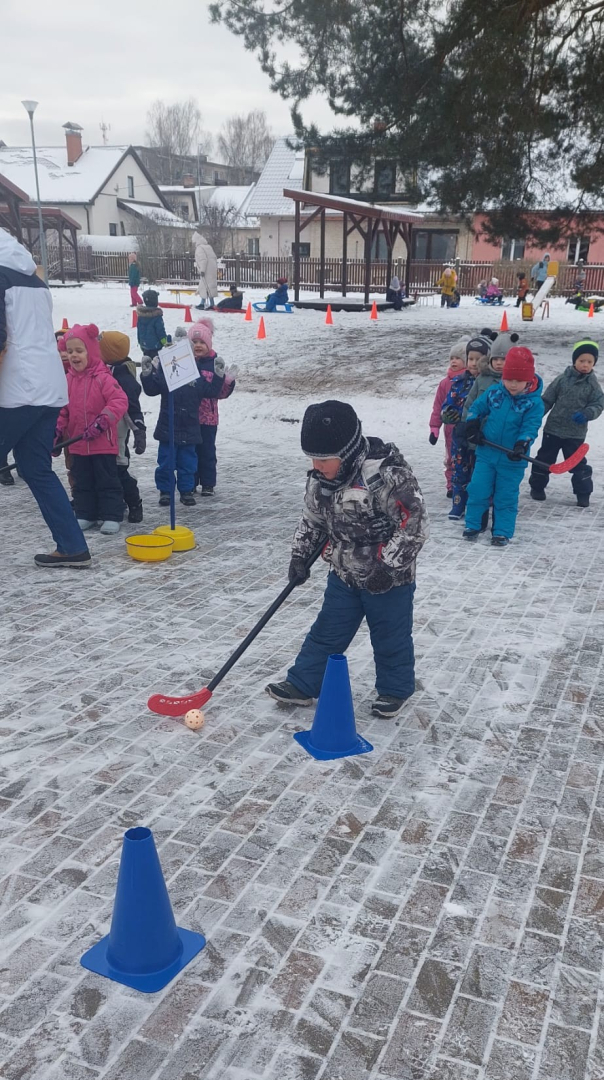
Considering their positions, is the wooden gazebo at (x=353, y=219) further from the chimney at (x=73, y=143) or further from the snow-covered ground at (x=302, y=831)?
the chimney at (x=73, y=143)

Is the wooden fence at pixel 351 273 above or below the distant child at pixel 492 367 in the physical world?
above

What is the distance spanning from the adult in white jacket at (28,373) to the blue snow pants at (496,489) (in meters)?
3.23

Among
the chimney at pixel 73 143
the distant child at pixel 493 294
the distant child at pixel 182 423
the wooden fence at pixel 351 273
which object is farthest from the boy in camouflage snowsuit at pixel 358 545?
the chimney at pixel 73 143

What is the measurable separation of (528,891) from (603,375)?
39.9ft

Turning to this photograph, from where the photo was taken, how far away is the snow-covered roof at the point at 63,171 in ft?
167

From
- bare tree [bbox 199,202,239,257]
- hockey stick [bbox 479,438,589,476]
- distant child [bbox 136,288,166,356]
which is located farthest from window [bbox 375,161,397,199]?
bare tree [bbox 199,202,239,257]

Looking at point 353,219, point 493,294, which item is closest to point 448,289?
point 493,294

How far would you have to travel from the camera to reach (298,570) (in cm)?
402

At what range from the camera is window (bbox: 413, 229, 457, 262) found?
1615 inches

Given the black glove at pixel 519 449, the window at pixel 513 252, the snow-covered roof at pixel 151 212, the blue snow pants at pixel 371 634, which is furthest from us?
the snow-covered roof at pixel 151 212

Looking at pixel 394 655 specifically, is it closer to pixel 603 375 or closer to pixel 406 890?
pixel 406 890

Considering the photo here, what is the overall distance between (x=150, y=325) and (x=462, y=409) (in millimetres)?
7813

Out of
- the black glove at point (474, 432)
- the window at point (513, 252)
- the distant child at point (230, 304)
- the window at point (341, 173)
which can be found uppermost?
the window at point (341, 173)

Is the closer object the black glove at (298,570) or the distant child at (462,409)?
the black glove at (298,570)
